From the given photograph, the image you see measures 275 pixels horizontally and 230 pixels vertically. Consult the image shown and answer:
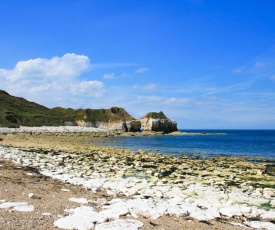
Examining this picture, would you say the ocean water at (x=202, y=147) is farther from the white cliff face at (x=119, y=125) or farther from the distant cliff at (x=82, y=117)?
the distant cliff at (x=82, y=117)

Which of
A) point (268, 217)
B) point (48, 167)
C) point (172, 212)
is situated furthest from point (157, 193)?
point (48, 167)

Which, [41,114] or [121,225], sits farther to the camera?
[41,114]

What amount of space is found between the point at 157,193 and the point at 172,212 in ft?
11.1

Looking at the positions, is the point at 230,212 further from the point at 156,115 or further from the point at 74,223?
the point at 156,115

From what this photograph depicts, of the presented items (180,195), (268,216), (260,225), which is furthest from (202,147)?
(260,225)

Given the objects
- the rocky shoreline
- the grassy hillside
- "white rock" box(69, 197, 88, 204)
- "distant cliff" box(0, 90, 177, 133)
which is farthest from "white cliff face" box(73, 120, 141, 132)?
"white rock" box(69, 197, 88, 204)

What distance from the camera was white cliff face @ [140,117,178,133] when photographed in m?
129

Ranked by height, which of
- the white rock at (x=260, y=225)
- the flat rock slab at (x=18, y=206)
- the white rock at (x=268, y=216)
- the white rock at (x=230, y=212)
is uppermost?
the flat rock slab at (x=18, y=206)

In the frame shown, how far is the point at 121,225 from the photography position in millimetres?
7531

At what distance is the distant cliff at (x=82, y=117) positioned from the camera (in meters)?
117

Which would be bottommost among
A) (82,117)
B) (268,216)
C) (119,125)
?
(268,216)

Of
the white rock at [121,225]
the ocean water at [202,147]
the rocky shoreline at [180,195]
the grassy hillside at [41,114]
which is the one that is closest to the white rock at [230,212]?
the rocky shoreline at [180,195]

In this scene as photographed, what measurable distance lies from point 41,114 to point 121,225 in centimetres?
12303

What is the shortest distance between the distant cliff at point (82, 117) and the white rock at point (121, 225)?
106 m
